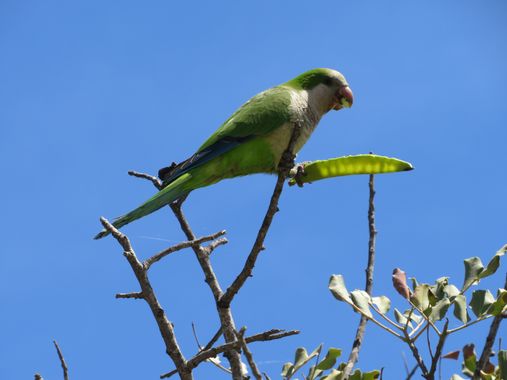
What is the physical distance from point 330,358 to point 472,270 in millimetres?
756

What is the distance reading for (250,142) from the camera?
14.9ft

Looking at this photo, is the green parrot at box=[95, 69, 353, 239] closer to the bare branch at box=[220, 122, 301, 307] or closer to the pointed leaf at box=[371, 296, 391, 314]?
the bare branch at box=[220, 122, 301, 307]

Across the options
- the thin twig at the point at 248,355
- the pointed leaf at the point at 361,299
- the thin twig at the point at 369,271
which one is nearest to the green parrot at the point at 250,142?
the thin twig at the point at 369,271

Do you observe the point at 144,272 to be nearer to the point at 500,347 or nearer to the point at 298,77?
the point at 500,347

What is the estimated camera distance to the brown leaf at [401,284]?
283 cm

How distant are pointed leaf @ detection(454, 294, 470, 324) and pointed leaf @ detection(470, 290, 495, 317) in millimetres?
33

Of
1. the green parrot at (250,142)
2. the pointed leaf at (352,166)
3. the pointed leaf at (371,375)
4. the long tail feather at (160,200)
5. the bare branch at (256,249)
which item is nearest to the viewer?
the pointed leaf at (371,375)

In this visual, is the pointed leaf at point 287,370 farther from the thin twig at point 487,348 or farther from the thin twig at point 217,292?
the thin twig at point 487,348

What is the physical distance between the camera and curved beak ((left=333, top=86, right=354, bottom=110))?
17.2ft

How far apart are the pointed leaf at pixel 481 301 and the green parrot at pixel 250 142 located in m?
2.06

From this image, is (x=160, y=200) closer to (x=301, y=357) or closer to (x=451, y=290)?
(x=301, y=357)

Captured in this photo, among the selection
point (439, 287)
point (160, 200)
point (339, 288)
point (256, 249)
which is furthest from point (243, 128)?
point (439, 287)

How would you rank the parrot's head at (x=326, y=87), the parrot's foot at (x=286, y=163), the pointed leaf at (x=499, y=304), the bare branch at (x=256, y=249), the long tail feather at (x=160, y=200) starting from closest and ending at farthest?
the pointed leaf at (x=499, y=304) < the bare branch at (x=256, y=249) < the parrot's foot at (x=286, y=163) < the long tail feather at (x=160, y=200) < the parrot's head at (x=326, y=87)

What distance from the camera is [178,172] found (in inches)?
167
